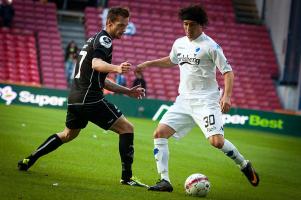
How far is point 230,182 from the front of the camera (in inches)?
445

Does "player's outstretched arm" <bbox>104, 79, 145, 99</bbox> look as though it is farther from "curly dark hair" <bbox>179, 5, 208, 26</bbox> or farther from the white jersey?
"curly dark hair" <bbox>179, 5, 208, 26</bbox>

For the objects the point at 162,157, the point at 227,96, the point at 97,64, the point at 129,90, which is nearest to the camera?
the point at 97,64

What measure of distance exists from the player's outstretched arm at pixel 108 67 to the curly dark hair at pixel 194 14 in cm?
122

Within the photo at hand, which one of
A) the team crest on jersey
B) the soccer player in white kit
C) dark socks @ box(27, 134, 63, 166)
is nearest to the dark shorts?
dark socks @ box(27, 134, 63, 166)

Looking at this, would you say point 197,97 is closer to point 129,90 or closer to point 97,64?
point 129,90

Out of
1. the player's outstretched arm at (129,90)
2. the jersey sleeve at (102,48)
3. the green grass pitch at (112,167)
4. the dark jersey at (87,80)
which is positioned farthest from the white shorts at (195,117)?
the jersey sleeve at (102,48)

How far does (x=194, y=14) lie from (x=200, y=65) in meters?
0.68

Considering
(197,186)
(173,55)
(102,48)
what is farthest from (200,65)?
(197,186)

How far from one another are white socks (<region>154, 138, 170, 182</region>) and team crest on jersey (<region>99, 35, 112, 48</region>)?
54.6 inches

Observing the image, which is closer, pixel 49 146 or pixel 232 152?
pixel 232 152

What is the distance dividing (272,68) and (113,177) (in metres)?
25.0

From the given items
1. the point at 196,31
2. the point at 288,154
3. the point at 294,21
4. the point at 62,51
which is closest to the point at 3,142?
the point at 196,31

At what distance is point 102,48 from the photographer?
924cm

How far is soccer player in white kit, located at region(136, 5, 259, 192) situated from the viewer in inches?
373
